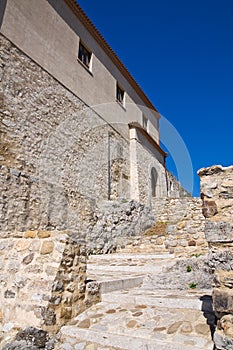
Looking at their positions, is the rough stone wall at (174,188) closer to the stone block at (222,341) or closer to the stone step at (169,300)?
the stone step at (169,300)

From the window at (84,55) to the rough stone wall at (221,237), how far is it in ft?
35.5

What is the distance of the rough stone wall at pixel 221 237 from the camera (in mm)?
2107

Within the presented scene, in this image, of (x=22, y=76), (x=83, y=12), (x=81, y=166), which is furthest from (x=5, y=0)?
(x=81, y=166)

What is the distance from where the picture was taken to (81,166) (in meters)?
10.5

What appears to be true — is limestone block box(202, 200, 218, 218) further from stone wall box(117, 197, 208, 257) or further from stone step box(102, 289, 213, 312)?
stone wall box(117, 197, 208, 257)

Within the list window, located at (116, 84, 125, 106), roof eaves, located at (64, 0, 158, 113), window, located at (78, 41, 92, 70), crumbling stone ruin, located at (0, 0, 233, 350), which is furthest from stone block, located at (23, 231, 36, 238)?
window, located at (116, 84, 125, 106)

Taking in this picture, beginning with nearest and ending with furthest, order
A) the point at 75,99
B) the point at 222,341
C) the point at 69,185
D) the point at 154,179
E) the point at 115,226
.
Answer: the point at 222,341, the point at 69,185, the point at 115,226, the point at 75,99, the point at 154,179

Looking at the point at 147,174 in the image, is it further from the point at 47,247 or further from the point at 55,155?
the point at 47,247

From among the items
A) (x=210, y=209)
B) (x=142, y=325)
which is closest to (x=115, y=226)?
(x=142, y=325)

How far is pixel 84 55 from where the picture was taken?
12.0m

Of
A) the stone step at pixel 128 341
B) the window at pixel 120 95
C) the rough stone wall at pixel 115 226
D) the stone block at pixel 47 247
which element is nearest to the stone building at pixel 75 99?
the window at pixel 120 95

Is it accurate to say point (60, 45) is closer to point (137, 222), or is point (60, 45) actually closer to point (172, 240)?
point (137, 222)

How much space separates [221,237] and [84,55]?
1175 centimetres

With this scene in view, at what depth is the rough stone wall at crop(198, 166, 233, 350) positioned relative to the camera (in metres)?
2.11
